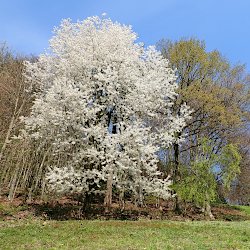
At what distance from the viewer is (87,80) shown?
24281mm

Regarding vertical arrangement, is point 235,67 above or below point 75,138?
above

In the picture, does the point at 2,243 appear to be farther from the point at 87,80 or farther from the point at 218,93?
the point at 218,93

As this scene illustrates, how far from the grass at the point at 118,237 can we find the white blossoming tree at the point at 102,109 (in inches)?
218

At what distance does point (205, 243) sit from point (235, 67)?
83.3 feet

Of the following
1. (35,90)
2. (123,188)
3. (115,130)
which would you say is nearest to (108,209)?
(123,188)

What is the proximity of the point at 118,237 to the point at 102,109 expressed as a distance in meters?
11.1

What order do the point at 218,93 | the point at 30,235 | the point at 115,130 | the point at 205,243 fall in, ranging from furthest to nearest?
1. the point at 218,93
2. the point at 115,130
3. the point at 30,235
4. the point at 205,243

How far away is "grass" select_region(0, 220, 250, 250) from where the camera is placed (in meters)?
12.7

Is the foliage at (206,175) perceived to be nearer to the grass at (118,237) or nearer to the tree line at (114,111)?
the tree line at (114,111)

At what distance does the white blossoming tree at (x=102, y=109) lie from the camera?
22.8m

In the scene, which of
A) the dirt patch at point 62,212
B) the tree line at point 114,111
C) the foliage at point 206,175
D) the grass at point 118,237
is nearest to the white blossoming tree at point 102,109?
the tree line at point 114,111

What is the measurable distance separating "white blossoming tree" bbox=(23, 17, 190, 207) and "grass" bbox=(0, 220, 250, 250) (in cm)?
552

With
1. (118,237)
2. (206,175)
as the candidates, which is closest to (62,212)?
(206,175)

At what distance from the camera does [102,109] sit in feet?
79.7
